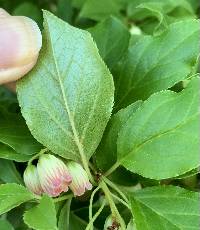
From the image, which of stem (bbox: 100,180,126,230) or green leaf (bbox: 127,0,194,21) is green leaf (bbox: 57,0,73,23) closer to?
green leaf (bbox: 127,0,194,21)

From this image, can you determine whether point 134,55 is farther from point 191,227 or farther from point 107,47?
point 191,227

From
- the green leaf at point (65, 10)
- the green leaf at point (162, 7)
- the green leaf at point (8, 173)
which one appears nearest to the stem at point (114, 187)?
the green leaf at point (8, 173)

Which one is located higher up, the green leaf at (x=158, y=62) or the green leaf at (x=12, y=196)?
the green leaf at (x=158, y=62)

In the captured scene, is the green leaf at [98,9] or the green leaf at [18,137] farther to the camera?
the green leaf at [98,9]

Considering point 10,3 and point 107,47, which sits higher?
point 107,47

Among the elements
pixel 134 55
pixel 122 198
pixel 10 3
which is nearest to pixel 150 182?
pixel 122 198

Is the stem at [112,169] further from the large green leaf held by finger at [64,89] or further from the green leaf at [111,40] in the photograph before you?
the green leaf at [111,40]

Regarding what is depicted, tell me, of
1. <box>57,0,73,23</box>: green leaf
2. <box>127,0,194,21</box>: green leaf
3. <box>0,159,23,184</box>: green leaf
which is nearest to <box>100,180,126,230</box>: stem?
<box>0,159,23,184</box>: green leaf
